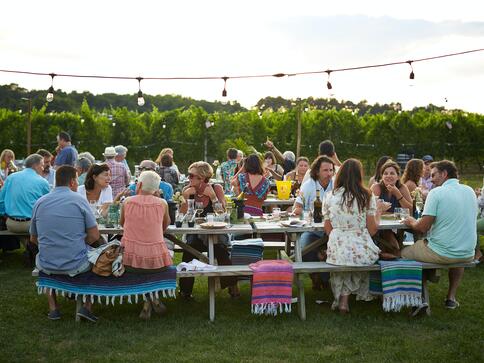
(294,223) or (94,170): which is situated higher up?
(94,170)

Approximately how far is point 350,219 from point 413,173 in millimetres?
2385

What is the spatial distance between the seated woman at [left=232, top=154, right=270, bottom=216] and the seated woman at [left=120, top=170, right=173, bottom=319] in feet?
6.76

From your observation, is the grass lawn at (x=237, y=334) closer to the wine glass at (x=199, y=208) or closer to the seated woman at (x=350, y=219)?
the seated woman at (x=350, y=219)

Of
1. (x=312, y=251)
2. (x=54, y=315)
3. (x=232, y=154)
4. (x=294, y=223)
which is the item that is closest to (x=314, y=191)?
(x=312, y=251)

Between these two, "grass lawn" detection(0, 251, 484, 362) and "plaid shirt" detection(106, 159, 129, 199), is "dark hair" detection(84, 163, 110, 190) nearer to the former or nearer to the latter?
"grass lawn" detection(0, 251, 484, 362)

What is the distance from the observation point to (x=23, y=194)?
6500 mm

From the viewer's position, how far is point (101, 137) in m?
24.2

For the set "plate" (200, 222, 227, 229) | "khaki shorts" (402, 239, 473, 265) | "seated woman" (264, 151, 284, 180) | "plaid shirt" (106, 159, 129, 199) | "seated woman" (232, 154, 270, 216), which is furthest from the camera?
"seated woman" (264, 151, 284, 180)

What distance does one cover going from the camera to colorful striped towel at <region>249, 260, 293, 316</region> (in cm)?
455

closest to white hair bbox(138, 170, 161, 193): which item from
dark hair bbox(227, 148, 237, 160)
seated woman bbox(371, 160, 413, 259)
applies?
seated woman bbox(371, 160, 413, 259)

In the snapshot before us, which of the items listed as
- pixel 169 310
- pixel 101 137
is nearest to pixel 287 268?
pixel 169 310

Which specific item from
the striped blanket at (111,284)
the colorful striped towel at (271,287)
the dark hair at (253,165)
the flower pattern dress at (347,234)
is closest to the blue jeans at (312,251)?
the flower pattern dress at (347,234)

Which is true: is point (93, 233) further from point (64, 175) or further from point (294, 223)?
point (294, 223)

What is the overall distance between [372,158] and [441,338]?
22906 millimetres
